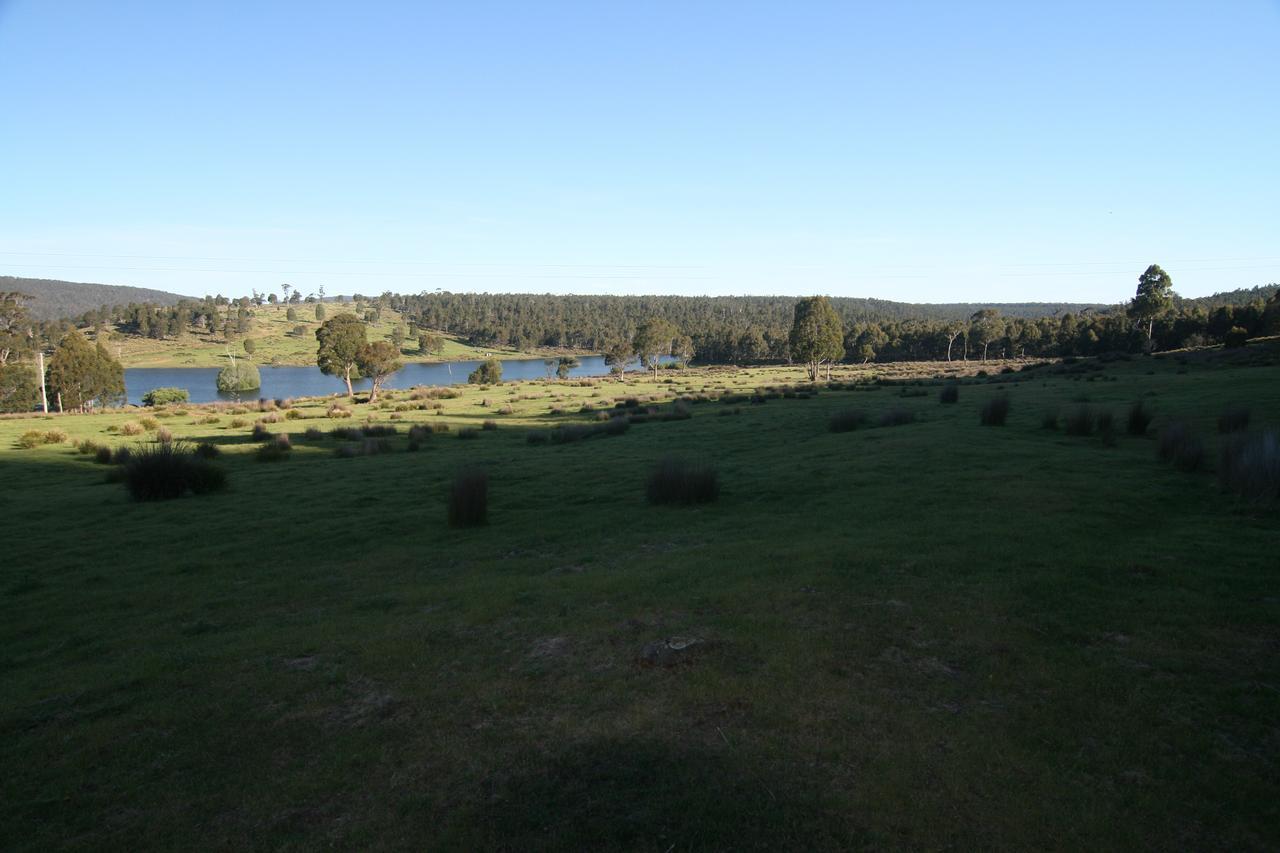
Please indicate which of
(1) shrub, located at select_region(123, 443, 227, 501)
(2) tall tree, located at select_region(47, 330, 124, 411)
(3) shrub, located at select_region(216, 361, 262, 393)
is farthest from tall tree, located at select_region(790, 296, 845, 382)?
(3) shrub, located at select_region(216, 361, 262, 393)

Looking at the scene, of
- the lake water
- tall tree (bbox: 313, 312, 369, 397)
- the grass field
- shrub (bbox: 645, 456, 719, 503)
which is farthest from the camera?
the lake water

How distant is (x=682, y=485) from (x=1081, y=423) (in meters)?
11.9

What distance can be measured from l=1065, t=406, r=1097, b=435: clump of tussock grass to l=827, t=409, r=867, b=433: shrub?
21.3 ft

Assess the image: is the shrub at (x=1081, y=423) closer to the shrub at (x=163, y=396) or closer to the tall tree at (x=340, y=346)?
the tall tree at (x=340, y=346)

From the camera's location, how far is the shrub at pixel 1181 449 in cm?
1193

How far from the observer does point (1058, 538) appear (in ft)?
26.6

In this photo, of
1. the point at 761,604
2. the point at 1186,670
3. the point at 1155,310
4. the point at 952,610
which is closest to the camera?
the point at 1186,670

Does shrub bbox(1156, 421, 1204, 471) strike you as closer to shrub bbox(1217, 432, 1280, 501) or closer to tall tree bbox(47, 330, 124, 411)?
shrub bbox(1217, 432, 1280, 501)

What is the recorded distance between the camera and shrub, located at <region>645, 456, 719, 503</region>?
502 inches

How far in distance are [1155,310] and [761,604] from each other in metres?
104

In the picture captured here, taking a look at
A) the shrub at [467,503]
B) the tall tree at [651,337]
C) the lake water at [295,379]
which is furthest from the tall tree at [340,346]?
the shrub at [467,503]

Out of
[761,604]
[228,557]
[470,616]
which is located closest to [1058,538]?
[761,604]

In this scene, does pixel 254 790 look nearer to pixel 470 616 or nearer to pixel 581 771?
pixel 581 771

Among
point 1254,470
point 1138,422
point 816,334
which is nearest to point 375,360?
point 816,334
